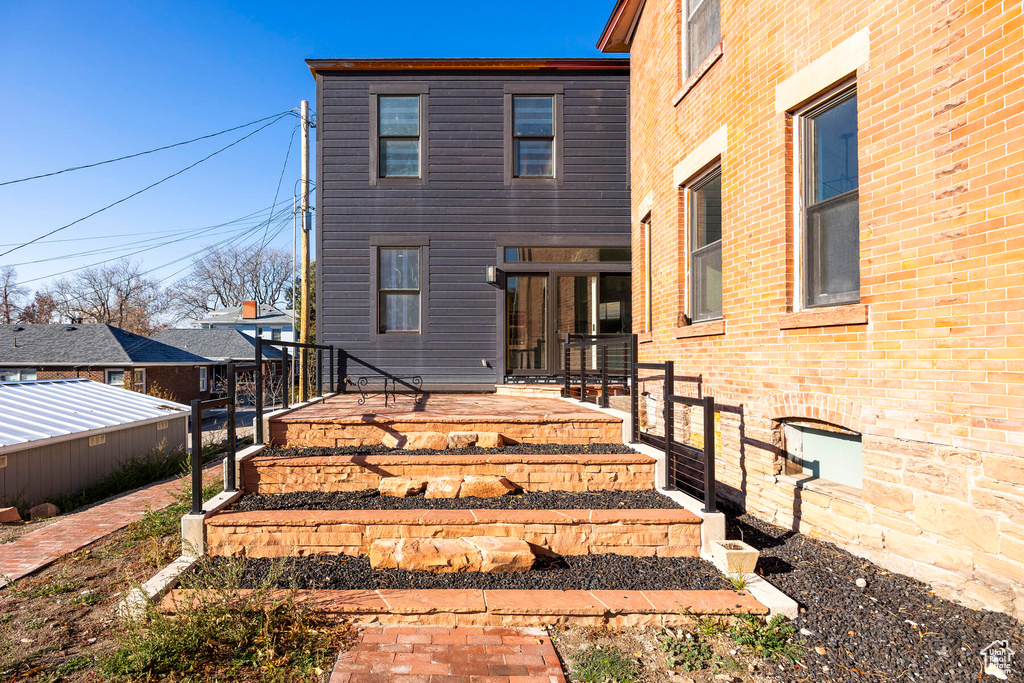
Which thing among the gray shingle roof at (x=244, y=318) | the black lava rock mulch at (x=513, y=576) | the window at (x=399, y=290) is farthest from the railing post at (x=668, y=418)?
the gray shingle roof at (x=244, y=318)

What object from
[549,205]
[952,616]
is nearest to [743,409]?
[952,616]

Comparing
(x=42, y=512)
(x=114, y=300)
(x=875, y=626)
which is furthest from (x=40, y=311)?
(x=875, y=626)

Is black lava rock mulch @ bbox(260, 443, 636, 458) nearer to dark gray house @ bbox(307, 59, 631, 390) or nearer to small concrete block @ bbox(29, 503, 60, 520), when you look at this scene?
dark gray house @ bbox(307, 59, 631, 390)

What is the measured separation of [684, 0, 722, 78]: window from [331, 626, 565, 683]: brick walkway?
5.69 meters

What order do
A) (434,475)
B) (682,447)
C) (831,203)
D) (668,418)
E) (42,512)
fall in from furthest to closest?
1. (42,512)
2. (682,447)
3. (434,475)
4. (668,418)
5. (831,203)

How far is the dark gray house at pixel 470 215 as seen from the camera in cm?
882

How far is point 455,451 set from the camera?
4.69 m

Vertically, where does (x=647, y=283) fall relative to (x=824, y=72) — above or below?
below

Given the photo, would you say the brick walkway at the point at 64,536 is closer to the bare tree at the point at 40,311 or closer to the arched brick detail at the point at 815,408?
the arched brick detail at the point at 815,408

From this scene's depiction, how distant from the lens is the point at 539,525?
11.9 feet

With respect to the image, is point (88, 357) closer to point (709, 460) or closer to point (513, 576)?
point (513, 576)

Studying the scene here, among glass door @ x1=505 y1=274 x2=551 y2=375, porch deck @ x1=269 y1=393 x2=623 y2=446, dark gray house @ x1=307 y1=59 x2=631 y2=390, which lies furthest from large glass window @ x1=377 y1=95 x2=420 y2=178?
porch deck @ x1=269 y1=393 x2=623 y2=446

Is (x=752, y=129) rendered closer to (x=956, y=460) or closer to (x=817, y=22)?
(x=817, y=22)

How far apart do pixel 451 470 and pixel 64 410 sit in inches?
391
